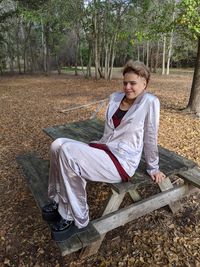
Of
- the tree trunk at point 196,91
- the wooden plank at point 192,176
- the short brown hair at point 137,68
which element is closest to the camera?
the short brown hair at point 137,68

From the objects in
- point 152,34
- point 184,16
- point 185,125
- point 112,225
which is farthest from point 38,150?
point 152,34

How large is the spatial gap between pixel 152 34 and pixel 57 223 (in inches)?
240

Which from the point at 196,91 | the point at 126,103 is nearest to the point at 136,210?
the point at 126,103

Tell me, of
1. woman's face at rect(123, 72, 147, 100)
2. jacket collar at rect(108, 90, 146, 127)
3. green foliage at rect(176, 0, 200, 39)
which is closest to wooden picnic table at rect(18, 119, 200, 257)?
jacket collar at rect(108, 90, 146, 127)

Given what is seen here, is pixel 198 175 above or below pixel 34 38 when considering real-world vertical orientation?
below

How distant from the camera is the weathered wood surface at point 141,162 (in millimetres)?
2326

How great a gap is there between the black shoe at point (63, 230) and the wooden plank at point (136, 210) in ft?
0.74

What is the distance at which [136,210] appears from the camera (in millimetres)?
2566

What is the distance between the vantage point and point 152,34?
6895mm

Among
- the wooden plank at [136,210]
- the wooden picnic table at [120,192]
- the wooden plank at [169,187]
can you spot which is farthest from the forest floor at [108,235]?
the wooden plank at [136,210]

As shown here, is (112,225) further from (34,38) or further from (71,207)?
(34,38)

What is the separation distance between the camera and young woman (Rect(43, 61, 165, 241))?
82.3 inches

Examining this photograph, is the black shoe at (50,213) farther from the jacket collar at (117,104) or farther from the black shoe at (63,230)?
the jacket collar at (117,104)

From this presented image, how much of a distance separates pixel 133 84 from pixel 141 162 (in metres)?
0.87
